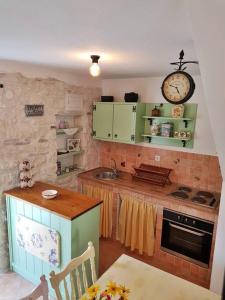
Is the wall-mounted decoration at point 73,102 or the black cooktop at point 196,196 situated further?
the wall-mounted decoration at point 73,102

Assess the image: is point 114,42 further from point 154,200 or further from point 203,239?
point 203,239

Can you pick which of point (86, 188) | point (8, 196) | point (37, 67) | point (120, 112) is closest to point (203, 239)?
point (86, 188)

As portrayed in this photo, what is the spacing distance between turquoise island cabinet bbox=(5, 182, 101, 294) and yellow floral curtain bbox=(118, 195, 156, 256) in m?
0.79

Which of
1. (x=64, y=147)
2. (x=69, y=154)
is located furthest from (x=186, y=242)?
(x=64, y=147)

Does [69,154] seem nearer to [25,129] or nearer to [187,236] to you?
[25,129]

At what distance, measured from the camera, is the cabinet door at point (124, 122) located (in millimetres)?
3312

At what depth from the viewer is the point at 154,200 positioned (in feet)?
9.55

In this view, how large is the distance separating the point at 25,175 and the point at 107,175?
1.38m

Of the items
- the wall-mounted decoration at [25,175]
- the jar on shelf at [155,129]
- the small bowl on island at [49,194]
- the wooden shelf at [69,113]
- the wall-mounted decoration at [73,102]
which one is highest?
the wall-mounted decoration at [73,102]

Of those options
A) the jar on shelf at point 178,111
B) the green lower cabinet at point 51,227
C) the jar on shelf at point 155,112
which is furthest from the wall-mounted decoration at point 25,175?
the jar on shelf at point 178,111

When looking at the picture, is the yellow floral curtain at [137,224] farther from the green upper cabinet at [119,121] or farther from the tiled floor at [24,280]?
the green upper cabinet at [119,121]

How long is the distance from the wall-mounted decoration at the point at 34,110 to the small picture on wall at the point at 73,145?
2.31 feet

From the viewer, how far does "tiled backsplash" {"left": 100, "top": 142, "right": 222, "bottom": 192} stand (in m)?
3.04

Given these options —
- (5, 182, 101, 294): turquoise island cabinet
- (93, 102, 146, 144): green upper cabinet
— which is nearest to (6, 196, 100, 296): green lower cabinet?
(5, 182, 101, 294): turquoise island cabinet
